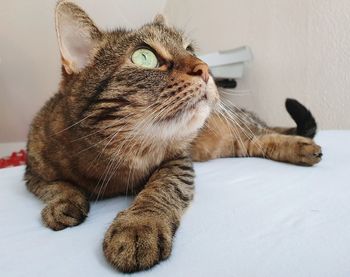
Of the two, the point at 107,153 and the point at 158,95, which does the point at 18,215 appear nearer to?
the point at 107,153

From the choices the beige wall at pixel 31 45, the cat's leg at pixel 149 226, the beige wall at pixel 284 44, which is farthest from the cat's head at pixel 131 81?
the beige wall at pixel 284 44

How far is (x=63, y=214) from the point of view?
0.76 metres

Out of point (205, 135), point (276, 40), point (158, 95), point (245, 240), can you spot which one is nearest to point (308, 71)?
point (276, 40)

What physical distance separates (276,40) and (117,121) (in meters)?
1.46

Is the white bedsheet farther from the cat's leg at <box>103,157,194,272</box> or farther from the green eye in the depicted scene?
the green eye

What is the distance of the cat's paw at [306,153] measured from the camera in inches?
44.3

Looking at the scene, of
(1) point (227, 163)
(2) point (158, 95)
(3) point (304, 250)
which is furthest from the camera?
(1) point (227, 163)

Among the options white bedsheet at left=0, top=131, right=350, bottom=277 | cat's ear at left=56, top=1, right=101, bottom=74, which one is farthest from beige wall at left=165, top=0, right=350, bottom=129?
cat's ear at left=56, top=1, right=101, bottom=74

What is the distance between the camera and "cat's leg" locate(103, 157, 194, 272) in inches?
22.1

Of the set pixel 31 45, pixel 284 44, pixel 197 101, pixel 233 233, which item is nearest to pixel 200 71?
pixel 197 101

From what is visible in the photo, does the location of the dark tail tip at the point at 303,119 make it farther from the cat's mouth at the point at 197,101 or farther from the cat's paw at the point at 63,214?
the cat's paw at the point at 63,214

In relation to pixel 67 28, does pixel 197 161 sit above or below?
below

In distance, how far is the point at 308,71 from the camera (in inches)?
71.2

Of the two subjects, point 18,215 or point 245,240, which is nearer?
point 245,240
